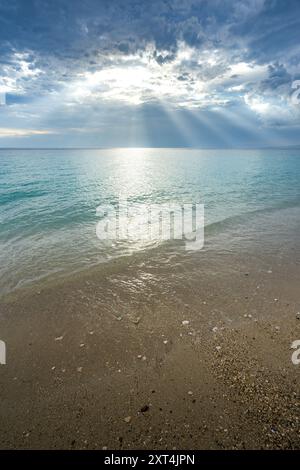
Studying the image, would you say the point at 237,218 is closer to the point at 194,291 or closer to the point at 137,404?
the point at 194,291

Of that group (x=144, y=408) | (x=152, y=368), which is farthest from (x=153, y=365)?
(x=144, y=408)

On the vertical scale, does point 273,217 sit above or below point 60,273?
above

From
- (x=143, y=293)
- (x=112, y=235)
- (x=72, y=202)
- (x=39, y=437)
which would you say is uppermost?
(x=72, y=202)

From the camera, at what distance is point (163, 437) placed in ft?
13.2

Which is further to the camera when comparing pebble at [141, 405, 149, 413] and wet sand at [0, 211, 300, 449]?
pebble at [141, 405, 149, 413]

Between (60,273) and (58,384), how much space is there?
5630mm

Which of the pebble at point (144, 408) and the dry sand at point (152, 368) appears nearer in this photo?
the dry sand at point (152, 368)

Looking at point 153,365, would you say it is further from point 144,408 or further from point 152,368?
point 144,408

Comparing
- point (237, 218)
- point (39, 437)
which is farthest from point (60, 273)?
point (237, 218)

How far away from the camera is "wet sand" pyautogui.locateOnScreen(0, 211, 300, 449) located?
4.12 metres

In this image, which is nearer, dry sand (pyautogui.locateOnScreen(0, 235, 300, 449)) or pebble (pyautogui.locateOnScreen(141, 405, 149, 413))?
dry sand (pyautogui.locateOnScreen(0, 235, 300, 449))

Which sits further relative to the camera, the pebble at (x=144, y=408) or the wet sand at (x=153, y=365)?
the pebble at (x=144, y=408)

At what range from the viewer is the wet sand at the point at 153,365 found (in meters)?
4.12

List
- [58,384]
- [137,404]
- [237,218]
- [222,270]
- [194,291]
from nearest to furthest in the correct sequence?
[137,404], [58,384], [194,291], [222,270], [237,218]
